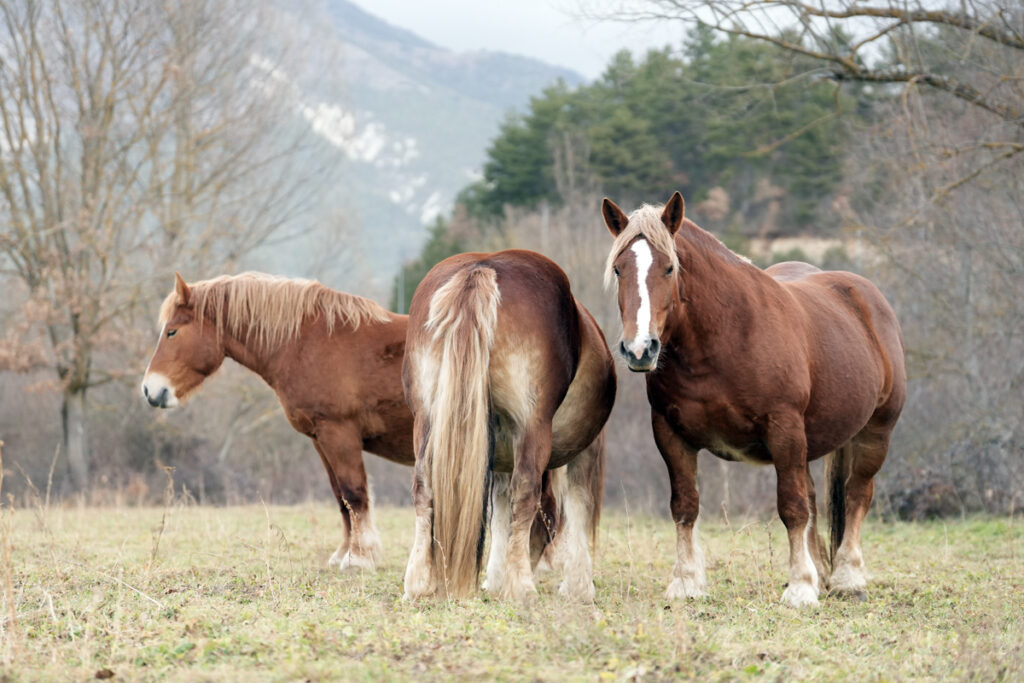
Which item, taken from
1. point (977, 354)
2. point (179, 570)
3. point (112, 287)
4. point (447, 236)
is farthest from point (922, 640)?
point (447, 236)

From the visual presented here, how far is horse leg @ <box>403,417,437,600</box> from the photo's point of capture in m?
5.20

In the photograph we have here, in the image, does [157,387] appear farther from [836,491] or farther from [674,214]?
[836,491]

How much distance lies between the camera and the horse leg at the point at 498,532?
6.28 m

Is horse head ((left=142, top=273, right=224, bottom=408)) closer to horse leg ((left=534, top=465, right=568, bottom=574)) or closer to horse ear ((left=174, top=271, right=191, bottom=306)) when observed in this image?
horse ear ((left=174, top=271, right=191, bottom=306))

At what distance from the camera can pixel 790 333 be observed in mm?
5973

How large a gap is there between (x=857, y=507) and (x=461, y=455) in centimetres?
329

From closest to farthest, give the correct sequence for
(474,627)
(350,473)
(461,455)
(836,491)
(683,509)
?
(474,627)
(461,455)
(683,509)
(836,491)
(350,473)

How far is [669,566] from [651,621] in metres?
3.35

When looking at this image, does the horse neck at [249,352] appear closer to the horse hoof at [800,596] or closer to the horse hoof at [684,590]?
the horse hoof at [684,590]

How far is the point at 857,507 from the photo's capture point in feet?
22.5

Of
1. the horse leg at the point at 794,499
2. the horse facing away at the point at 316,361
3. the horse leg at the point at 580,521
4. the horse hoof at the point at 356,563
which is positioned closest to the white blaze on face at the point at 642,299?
the horse leg at the point at 794,499

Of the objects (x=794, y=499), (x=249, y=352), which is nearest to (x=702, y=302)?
(x=794, y=499)

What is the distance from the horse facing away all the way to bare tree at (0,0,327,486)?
10.00 metres

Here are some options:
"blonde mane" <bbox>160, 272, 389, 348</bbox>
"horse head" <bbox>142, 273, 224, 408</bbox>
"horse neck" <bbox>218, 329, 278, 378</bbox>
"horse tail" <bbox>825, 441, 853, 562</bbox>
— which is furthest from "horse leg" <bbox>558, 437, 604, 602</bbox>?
"horse head" <bbox>142, 273, 224, 408</bbox>
